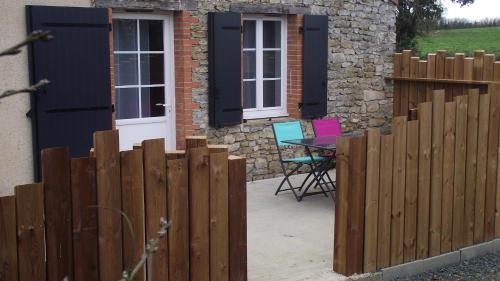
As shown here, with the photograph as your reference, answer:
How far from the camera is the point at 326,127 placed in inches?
331

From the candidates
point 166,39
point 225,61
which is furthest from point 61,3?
point 225,61

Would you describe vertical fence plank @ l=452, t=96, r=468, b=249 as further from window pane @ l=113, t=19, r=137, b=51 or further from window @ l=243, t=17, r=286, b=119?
window pane @ l=113, t=19, r=137, b=51

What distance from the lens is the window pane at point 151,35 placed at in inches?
316

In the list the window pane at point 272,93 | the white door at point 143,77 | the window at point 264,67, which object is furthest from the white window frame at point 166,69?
the window pane at point 272,93

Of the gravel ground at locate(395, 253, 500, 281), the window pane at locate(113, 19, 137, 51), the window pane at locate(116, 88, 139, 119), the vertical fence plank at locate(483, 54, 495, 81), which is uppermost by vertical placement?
the window pane at locate(113, 19, 137, 51)

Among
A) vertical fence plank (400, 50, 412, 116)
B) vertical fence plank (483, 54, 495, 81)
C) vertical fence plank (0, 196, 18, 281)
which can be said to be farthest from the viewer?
vertical fence plank (400, 50, 412, 116)

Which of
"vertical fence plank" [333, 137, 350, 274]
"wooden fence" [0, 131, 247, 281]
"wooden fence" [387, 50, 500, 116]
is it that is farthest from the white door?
"wooden fence" [0, 131, 247, 281]

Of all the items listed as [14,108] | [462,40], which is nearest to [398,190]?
[14,108]

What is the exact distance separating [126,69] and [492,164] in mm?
4179

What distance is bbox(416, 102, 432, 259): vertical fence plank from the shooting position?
5266mm

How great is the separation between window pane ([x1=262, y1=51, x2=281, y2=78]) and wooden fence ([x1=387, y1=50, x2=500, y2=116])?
6.11 feet

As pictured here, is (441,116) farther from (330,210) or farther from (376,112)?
(376,112)

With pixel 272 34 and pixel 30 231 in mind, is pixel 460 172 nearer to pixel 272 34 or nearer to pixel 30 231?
pixel 30 231

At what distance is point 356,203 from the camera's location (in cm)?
490
